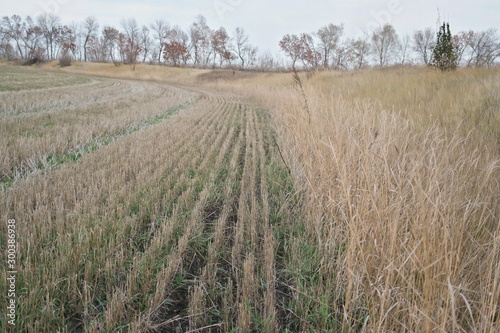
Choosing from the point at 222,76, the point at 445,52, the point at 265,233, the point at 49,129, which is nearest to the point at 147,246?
the point at 265,233

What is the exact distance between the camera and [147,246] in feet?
7.70

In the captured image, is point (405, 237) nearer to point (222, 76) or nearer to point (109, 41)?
point (222, 76)

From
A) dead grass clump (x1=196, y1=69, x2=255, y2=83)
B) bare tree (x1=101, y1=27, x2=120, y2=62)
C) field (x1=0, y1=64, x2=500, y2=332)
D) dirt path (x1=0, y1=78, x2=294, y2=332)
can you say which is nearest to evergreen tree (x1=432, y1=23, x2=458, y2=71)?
field (x1=0, y1=64, x2=500, y2=332)

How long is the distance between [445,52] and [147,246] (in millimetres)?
11122

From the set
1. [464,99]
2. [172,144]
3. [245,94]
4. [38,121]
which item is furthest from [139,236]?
[245,94]

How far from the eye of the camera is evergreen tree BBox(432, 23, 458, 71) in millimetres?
8945

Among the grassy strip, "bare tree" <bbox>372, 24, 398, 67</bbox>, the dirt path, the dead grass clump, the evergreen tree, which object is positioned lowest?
the dirt path

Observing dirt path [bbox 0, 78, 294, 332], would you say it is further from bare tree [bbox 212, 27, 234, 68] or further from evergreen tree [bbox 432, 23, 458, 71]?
bare tree [bbox 212, 27, 234, 68]

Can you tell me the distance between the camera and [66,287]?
72.9 inches

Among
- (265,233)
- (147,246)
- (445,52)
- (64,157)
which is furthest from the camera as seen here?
(445,52)

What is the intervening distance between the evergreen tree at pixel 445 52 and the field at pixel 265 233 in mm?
4850

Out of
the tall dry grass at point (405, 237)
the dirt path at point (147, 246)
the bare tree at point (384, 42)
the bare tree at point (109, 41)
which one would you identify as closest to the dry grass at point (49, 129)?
the dirt path at point (147, 246)

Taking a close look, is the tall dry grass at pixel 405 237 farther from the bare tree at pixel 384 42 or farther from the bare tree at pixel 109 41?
the bare tree at pixel 109 41

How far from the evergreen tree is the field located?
4850mm
